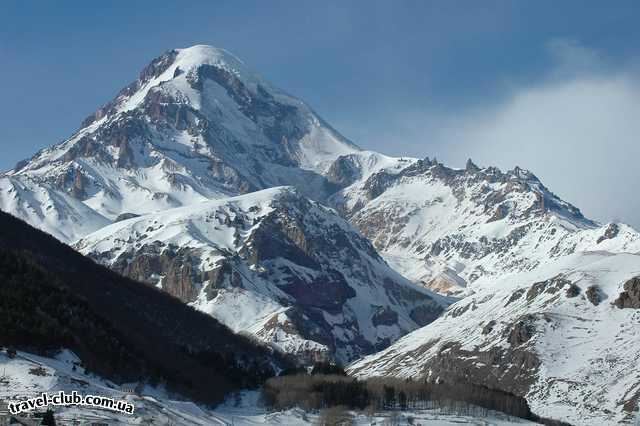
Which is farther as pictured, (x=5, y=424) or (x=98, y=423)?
(x=98, y=423)

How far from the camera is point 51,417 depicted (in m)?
186

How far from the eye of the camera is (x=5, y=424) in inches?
7126

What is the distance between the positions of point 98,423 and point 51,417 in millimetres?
14405

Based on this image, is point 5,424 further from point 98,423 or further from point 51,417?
point 98,423

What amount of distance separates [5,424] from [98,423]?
826 inches

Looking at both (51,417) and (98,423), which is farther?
(98,423)

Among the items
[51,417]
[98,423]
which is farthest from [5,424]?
[98,423]

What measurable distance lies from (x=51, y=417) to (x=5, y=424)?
7545 mm

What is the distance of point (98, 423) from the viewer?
19862cm
